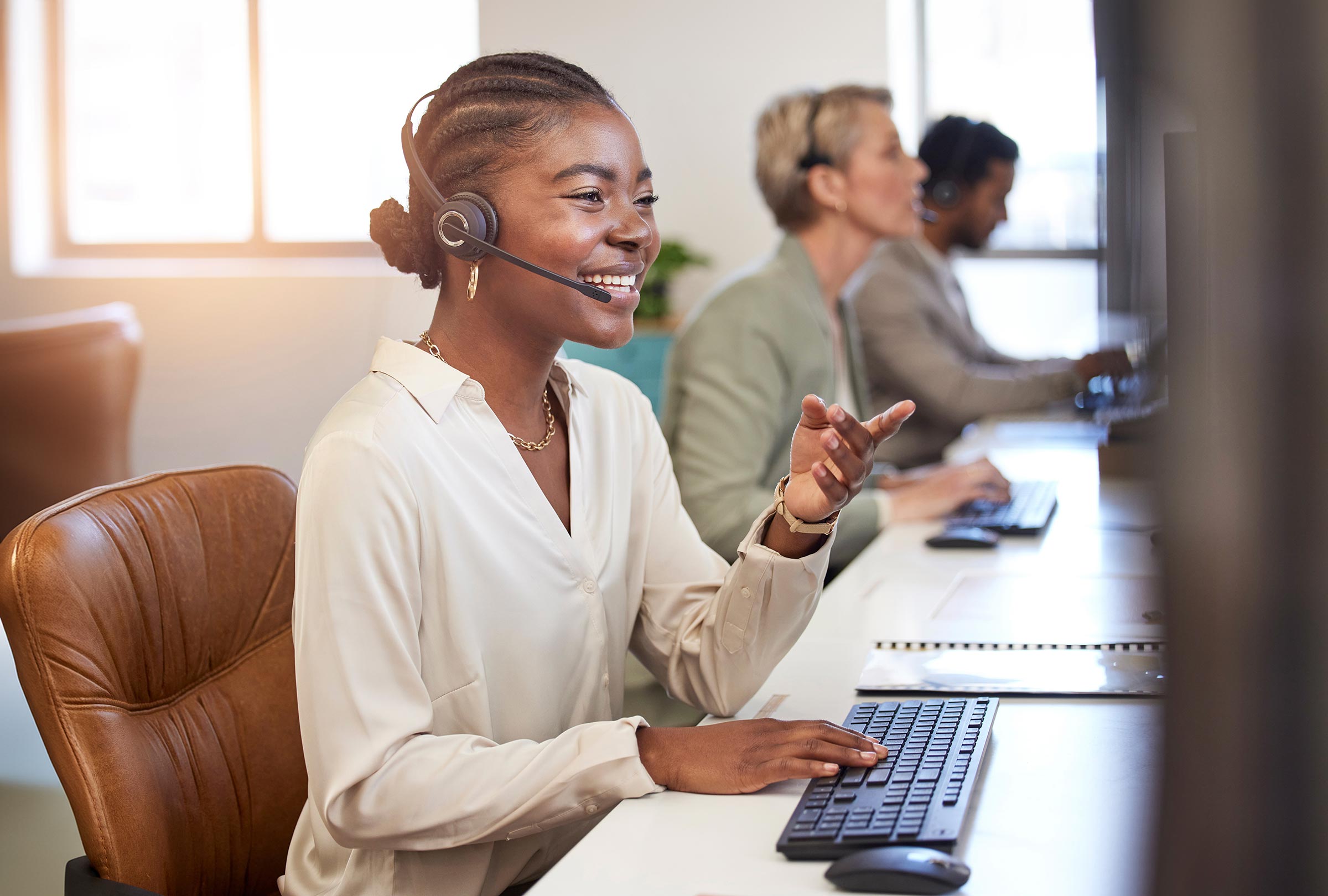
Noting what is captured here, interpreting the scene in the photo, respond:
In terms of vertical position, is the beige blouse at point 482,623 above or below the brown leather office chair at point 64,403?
below

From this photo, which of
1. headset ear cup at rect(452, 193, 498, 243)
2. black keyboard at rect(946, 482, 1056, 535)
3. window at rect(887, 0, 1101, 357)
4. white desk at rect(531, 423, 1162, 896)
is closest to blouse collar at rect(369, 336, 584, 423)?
headset ear cup at rect(452, 193, 498, 243)

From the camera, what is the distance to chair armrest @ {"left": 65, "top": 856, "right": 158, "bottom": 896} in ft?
2.82

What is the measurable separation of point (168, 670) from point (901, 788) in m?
0.60

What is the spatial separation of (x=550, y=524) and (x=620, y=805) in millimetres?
261

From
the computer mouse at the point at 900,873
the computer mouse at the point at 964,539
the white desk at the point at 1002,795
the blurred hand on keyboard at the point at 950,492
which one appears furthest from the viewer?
the blurred hand on keyboard at the point at 950,492

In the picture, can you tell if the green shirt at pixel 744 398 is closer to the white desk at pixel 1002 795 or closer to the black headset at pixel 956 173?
the white desk at pixel 1002 795

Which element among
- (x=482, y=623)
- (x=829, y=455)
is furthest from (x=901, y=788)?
(x=482, y=623)

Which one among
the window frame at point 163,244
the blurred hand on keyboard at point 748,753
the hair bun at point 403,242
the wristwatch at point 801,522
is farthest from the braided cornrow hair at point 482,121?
the blurred hand on keyboard at point 748,753

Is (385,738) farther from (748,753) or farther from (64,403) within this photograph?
(64,403)

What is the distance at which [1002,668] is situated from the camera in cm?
111

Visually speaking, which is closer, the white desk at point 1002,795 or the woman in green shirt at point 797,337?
the white desk at point 1002,795

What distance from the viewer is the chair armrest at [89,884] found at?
0.86 metres

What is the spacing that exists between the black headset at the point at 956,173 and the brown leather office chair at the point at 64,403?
7.74 feet

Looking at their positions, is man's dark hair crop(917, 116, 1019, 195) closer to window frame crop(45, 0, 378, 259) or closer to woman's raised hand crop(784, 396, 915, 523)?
window frame crop(45, 0, 378, 259)
